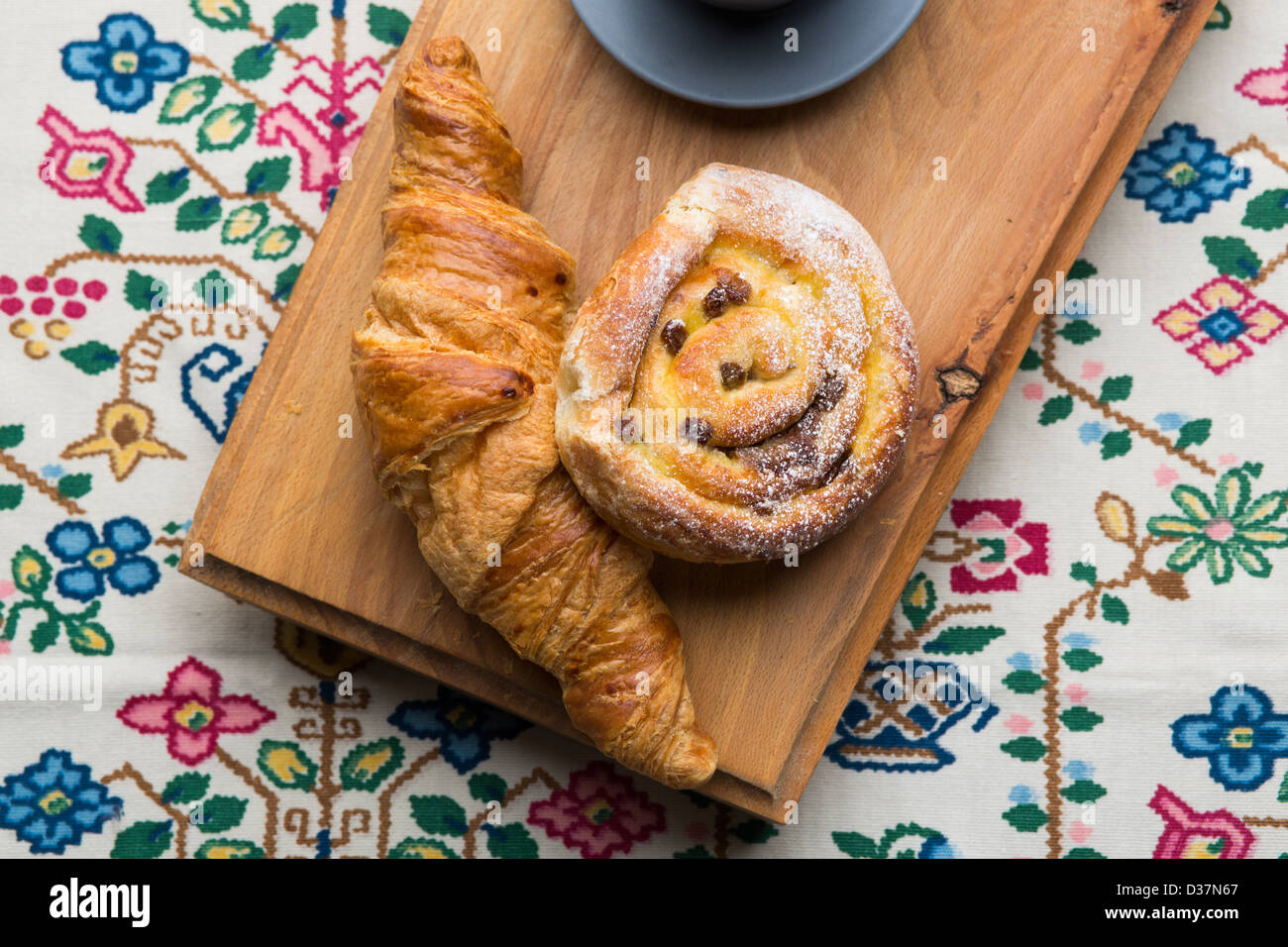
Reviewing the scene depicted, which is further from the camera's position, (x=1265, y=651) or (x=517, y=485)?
(x=1265, y=651)

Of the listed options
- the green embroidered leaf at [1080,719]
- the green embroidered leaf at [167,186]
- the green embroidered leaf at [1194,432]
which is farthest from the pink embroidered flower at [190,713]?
the green embroidered leaf at [1194,432]

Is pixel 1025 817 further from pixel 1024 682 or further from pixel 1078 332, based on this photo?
pixel 1078 332

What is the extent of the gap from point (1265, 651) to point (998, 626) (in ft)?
1.41

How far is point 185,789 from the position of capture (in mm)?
1587


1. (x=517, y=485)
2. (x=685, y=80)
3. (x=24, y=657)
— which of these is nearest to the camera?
(x=517, y=485)

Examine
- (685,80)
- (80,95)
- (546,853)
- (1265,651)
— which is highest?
(80,95)

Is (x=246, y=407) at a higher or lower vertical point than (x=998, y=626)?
higher

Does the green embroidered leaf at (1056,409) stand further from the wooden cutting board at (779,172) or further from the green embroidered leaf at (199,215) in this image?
the green embroidered leaf at (199,215)

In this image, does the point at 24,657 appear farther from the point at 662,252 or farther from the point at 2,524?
the point at 662,252

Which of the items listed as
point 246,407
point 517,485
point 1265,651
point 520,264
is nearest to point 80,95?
point 246,407

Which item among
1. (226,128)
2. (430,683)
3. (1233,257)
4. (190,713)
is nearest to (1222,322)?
(1233,257)

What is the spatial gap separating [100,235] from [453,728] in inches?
38.5

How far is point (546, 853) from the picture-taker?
1595 millimetres

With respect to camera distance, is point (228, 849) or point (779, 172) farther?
point (228, 849)
